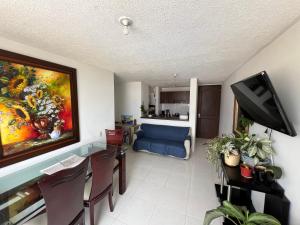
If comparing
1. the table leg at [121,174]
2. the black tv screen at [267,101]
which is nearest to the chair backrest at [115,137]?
the table leg at [121,174]

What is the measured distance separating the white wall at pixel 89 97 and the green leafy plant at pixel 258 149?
2725 millimetres

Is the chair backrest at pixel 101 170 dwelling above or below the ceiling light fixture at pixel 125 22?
below

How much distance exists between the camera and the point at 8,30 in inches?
55.6

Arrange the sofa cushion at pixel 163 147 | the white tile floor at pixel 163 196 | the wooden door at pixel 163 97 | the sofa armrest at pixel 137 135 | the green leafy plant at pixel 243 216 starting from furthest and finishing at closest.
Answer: the wooden door at pixel 163 97
the sofa armrest at pixel 137 135
the sofa cushion at pixel 163 147
the white tile floor at pixel 163 196
the green leafy plant at pixel 243 216

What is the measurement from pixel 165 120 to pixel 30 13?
3711 millimetres

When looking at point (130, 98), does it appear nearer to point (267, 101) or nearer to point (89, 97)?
point (89, 97)

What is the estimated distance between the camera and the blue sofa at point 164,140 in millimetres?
3401

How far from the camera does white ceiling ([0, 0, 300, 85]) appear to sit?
3.36ft

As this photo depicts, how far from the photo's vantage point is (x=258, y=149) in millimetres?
1380

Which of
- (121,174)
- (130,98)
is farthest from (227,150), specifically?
(130,98)

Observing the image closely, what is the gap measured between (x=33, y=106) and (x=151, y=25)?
192 cm

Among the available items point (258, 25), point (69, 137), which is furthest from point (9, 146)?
point (258, 25)

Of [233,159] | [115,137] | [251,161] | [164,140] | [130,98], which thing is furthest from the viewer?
[130,98]

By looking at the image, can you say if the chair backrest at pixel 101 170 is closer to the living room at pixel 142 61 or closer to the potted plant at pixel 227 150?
the living room at pixel 142 61
